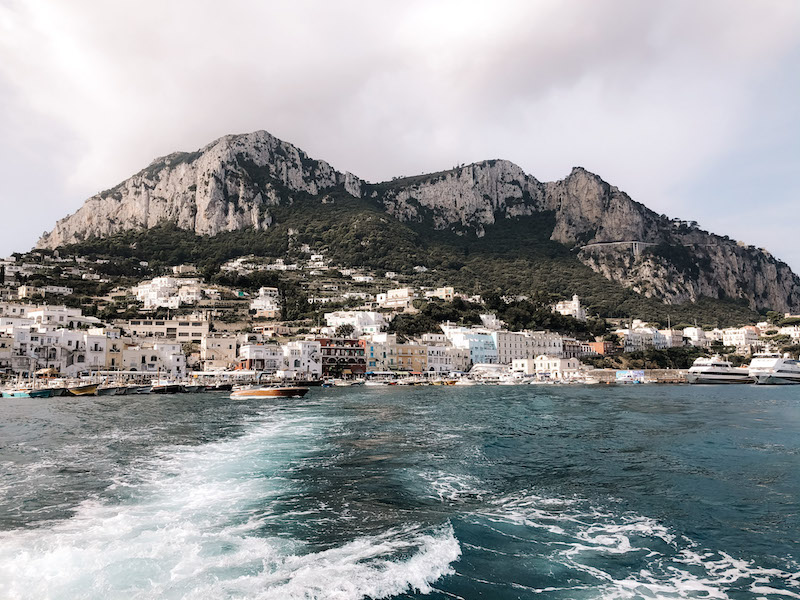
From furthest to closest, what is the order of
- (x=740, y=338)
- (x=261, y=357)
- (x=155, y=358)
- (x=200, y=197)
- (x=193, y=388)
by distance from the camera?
(x=200, y=197), (x=740, y=338), (x=261, y=357), (x=155, y=358), (x=193, y=388)

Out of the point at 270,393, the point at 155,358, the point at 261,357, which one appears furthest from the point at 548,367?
the point at 155,358

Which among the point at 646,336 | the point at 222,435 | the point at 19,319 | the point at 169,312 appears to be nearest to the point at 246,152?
the point at 169,312

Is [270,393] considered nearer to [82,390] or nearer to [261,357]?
[82,390]

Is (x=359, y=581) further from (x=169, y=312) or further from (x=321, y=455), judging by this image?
(x=169, y=312)

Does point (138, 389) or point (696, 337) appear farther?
point (696, 337)

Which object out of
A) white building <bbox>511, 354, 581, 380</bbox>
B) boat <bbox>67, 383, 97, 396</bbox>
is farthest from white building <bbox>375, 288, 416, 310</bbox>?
boat <bbox>67, 383, 97, 396</bbox>

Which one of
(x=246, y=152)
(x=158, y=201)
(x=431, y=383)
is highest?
(x=246, y=152)

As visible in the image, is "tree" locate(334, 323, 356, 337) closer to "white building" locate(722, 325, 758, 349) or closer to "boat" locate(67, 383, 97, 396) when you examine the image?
"boat" locate(67, 383, 97, 396)
